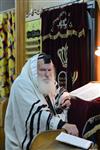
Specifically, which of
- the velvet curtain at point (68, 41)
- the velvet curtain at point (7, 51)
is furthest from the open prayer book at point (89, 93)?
the velvet curtain at point (7, 51)

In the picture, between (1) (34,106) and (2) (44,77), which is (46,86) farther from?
(1) (34,106)

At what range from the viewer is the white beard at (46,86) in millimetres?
2271

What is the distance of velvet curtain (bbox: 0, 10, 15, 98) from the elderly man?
1.29 metres

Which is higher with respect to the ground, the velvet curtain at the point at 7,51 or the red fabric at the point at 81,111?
the velvet curtain at the point at 7,51

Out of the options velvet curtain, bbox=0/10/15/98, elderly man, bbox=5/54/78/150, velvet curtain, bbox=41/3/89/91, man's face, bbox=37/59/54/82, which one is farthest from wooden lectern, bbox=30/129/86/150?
velvet curtain, bbox=0/10/15/98

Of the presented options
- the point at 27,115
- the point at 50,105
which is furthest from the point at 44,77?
the point at 27,115

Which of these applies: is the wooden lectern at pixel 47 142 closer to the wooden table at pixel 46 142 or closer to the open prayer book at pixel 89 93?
the wooden table at pixel 46 142

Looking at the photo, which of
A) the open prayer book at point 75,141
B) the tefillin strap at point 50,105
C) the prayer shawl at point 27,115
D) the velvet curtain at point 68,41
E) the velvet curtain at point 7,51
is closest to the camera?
the open prayer book at point 75,141

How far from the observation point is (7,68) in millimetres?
3707

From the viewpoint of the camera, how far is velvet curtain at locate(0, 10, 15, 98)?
3576mm

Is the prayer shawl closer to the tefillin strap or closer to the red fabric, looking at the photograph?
the tefillin strap

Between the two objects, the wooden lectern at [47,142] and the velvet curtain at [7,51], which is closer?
the wooden lectern at [47,142]

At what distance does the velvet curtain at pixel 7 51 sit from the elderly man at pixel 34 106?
1290mm

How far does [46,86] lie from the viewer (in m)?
2.29
